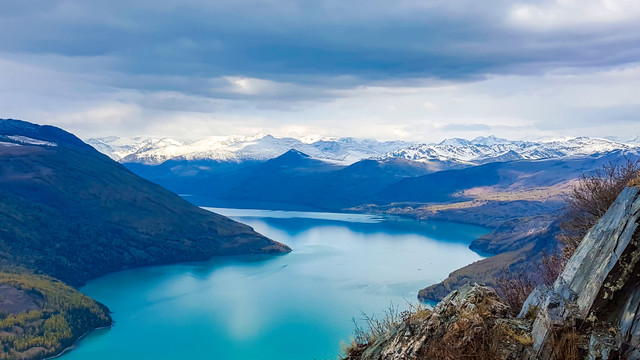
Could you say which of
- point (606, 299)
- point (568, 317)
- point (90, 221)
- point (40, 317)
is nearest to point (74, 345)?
point (40, 317)

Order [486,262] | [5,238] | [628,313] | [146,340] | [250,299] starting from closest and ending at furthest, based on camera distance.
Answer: [628,313]
[146,340]
[250,299]
[486,262]
[5,238]

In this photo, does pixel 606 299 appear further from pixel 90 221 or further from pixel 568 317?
pixel 90 221

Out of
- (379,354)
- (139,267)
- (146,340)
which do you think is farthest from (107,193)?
(379,354)

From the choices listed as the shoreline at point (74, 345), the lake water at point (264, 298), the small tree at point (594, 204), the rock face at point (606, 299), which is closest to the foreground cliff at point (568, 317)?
the rock face at point (606, 299)

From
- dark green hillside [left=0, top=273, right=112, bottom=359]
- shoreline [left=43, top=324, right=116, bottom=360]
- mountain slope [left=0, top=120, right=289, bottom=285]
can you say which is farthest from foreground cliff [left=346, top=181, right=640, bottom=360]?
mountain slope [left=0, top=120, right=289, bottom=285]

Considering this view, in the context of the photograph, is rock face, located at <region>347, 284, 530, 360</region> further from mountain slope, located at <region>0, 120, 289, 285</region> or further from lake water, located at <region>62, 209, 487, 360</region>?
mountain slope, located at <region>0, 120, 289, 285</region>

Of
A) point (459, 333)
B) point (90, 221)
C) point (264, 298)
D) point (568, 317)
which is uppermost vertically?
point (568, 317)

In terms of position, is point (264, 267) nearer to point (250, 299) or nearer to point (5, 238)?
point (250, 299)
